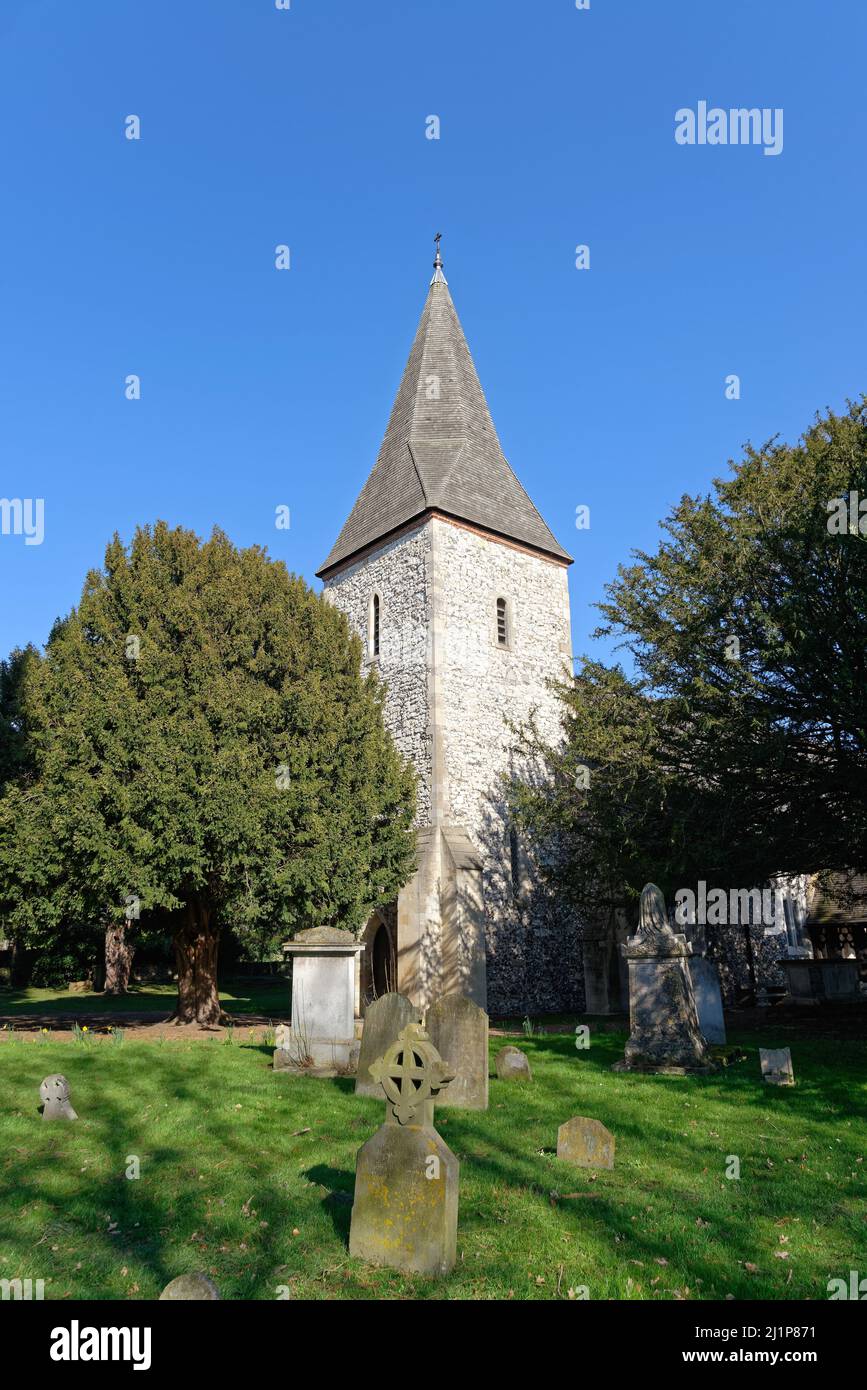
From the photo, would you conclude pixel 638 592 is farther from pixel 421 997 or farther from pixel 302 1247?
pixel 302 1247

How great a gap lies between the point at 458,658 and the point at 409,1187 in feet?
55.1

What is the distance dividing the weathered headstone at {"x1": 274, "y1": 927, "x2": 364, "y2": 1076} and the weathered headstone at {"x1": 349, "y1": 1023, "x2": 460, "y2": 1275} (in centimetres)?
618

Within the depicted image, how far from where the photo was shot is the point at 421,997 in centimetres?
1805

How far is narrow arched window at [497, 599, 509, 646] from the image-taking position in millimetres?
22734

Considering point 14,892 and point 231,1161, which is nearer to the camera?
point 231,1161

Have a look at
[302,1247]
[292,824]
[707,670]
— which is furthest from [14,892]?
[707,670]

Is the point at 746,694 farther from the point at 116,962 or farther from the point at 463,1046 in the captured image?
the point at 116,962

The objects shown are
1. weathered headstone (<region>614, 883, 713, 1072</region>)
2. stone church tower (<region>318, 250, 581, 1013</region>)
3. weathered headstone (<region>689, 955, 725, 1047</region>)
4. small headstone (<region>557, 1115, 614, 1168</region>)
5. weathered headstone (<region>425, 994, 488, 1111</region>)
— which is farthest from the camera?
stone church tower (<region>318, 250, 581, 1013</region>)

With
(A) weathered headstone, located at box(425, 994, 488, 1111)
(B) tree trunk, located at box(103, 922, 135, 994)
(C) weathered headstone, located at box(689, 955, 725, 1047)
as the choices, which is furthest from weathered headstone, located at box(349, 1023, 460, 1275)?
(B) tree trunk, located at box(103, 922, 135, 994)

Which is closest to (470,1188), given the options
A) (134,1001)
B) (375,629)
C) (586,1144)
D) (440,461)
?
(586,1144)

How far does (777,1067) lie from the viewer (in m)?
10.0

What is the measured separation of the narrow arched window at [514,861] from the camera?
2080cm

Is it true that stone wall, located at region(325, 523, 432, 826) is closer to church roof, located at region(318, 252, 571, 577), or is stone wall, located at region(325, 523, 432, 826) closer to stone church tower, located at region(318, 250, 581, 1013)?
stone church tower, located at region(318, 250, 581, 1013)
